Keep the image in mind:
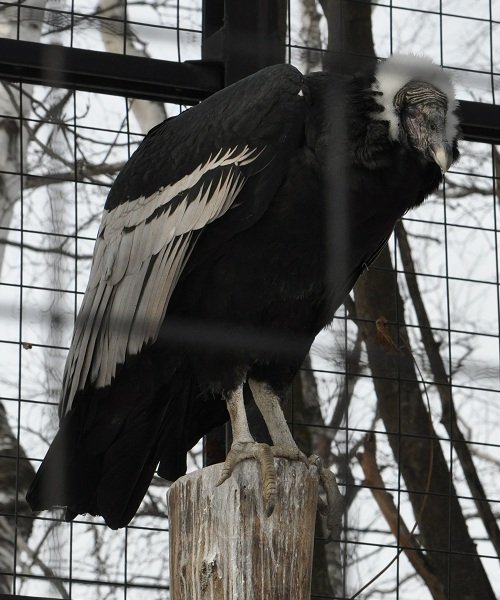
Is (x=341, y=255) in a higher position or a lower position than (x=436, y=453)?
lower

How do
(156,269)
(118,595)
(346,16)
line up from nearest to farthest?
(156,269) < (346,16) < (118,595)

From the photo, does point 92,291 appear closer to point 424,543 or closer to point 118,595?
point 424,543

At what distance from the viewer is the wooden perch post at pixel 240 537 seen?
164 inches

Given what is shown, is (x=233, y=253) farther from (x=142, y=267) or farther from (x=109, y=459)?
(x=109, y=459)

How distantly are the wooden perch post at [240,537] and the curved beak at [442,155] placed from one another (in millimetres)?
1069

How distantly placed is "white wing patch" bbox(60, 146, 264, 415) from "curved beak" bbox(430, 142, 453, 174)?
522mm

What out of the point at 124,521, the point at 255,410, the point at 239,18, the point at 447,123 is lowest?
the point at 124,521

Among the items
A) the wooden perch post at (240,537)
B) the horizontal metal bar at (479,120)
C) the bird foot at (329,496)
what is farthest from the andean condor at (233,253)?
the wooden perch post at (240,537)

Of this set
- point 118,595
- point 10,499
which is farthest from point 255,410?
point 118,595

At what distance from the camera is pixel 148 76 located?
17.7 feet

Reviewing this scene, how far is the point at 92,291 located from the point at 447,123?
4.05ft

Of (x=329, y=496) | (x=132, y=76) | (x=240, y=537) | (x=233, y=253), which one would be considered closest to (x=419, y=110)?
(x=233, y=253)

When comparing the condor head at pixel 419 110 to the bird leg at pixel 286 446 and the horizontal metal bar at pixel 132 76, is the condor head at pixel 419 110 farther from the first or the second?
the bird leg at pixel 286 446

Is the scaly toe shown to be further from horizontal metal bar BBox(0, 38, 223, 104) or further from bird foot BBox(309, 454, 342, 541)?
horizontal metal bar BBox(0, 38, 223, 104)
